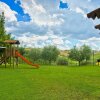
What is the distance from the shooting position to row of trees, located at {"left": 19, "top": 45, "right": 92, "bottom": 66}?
85.0 m

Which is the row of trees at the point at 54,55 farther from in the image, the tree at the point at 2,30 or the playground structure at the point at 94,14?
the playground structure at the point at 94,14

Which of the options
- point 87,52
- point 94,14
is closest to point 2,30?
point 87,52

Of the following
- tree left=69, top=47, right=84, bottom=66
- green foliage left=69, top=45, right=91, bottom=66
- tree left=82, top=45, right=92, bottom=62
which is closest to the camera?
tree left=69, top=47, right=84, bottom=66

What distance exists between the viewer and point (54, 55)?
89188mm

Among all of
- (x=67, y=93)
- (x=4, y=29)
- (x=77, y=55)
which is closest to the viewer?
(x=67, y=93)

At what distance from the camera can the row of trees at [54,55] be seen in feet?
279

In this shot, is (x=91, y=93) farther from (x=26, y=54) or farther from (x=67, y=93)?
(x=26, y=54)

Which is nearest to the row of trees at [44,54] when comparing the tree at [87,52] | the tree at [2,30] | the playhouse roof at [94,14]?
the tree at [87,52]

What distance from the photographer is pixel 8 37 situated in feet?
224

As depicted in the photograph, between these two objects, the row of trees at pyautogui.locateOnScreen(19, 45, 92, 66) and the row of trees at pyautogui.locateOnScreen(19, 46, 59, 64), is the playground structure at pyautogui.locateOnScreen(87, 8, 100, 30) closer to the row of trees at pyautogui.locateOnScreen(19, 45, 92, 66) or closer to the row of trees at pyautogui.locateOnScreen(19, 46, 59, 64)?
the row of trees at pyautogui.locateOnScreen(19, 45, 92, 66)

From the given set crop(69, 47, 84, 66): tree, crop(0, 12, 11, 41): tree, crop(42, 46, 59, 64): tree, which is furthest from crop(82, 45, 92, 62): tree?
Result: crop(0, 12, 11, 41): tree

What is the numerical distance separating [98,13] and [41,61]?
230 feet

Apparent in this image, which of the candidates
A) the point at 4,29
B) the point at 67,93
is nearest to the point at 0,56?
the point at 4,29

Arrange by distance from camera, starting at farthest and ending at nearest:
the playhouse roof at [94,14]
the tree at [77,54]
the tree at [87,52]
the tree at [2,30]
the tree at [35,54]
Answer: the tree at [35,54] → the tree at [87,52] → the tree at [77,54] → the tree at [2,30] → the playhouse roof at [94,14]
